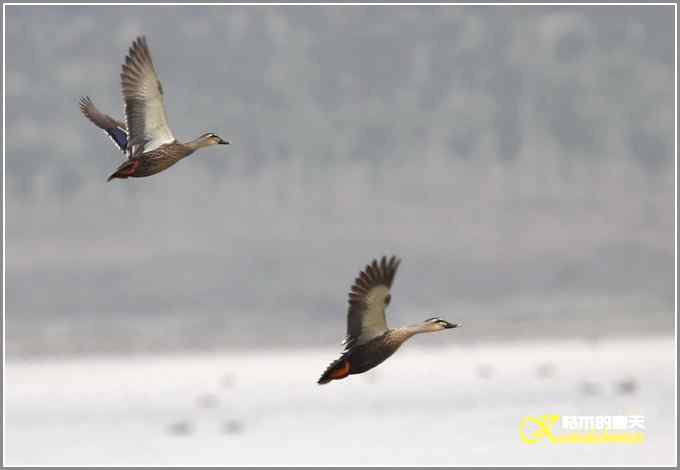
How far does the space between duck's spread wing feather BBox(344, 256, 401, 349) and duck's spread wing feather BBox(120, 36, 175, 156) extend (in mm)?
3131

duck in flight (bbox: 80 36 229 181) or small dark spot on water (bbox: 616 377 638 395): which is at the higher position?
small dark spot on water (bbox: 616 377 638 395)

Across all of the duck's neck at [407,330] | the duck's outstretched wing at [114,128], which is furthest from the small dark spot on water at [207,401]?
the duck's neck at [407,330]

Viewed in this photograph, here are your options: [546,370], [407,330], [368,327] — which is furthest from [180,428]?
[368,327]

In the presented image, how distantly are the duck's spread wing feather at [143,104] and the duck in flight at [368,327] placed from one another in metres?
3.14

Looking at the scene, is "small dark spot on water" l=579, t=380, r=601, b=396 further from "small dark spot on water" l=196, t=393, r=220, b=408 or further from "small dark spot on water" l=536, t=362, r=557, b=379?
"small dark spot on water" l=196, t=393, r=220, b=408

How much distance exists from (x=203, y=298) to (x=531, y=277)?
18055mm

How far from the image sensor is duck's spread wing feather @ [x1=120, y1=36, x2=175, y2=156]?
792 inches

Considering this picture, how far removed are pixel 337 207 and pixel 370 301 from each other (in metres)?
87.1

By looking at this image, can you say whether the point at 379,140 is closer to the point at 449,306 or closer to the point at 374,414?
the point at 449,306

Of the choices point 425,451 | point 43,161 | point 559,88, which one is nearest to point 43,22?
point 43,161

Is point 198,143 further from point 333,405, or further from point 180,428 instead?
point 333,405

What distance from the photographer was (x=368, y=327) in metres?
18.6

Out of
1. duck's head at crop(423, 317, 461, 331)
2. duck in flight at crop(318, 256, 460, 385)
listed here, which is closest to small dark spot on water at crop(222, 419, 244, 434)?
duck's head at crop(423, 317, 461, 331)

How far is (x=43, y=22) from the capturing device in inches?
4569
